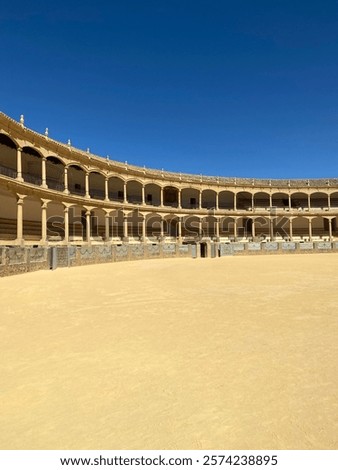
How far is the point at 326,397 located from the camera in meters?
2.72

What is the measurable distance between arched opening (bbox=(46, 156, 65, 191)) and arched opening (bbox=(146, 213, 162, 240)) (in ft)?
35.6

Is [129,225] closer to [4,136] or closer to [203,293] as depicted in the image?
[4,136]

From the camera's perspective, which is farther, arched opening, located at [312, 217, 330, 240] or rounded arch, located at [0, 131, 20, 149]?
arched opening, located at [312, 217, 330, 240]

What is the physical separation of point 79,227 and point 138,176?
9.87 meters

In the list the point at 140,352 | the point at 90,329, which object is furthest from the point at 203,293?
the point at 140,352

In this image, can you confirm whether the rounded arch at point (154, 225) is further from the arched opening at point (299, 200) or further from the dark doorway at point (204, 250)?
the arched opening at point (299, 200)

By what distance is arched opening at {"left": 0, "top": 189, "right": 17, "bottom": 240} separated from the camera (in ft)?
72.2

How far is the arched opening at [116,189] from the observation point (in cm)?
3441

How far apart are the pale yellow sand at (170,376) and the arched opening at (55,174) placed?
74.7 feet

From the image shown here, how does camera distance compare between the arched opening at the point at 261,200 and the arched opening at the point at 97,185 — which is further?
the arched opening at the point at 261,200

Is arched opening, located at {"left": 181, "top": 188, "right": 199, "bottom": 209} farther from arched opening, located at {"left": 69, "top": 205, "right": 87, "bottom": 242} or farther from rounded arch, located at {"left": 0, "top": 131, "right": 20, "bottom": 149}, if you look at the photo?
rounded arch, located at {"left": 0, "top": 131, "right": 20, "bottom": 149}

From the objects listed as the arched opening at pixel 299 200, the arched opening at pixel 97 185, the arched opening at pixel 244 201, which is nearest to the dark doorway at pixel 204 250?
the arched opening at pixel 97 185

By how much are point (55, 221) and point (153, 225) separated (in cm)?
1241

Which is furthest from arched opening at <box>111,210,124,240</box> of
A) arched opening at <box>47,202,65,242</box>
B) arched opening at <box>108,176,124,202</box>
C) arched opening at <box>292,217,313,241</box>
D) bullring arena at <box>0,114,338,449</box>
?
arched opening at <box>292,217,313,241</box>
